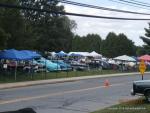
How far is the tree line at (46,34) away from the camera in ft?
139

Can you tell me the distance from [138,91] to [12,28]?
22677 mm

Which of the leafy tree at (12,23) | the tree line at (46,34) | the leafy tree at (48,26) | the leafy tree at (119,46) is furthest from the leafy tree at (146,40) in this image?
the leafy tree at (12,23)

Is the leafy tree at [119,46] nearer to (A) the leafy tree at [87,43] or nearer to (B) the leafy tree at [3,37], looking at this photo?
(A) the leafy tree at [87,43]

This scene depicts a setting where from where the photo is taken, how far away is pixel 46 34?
79562 mm

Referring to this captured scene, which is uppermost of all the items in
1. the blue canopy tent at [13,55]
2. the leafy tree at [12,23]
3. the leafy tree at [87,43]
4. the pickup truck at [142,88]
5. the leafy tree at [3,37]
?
the leafy tree at [87,43]

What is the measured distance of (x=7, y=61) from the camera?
46.0 metres

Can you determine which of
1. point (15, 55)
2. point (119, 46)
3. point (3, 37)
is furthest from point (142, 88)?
point (119, 46)

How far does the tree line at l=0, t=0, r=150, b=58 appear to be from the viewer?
1670 inches

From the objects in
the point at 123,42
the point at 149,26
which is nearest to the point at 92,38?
the point at 123,42

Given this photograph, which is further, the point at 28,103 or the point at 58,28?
the point at 58,28

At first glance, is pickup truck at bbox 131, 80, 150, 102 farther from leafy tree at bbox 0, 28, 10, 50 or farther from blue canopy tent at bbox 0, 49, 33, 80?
blue canopy tent at bbox 0, 49, 33, 80

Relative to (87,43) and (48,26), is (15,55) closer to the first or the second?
(48,26)

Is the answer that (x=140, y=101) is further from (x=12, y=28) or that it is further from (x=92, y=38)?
(x=92, y=38)

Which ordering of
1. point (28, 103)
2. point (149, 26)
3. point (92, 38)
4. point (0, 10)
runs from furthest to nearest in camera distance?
1. point (92, 38)
2. point (149, 26)
3. point (0, 10)
4. point (28, 103)
